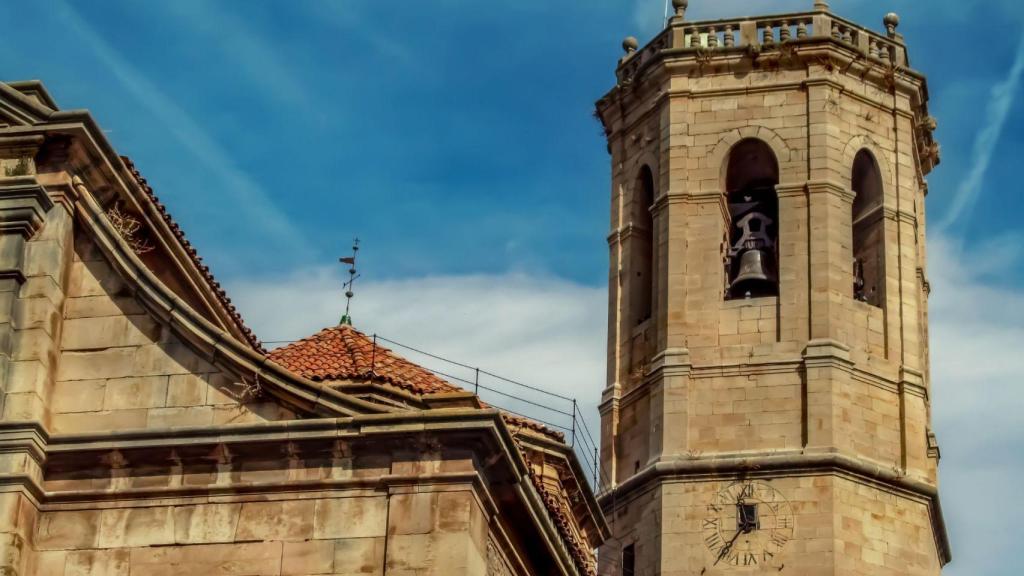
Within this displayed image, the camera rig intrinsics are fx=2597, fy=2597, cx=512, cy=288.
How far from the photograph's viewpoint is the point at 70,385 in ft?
82.4

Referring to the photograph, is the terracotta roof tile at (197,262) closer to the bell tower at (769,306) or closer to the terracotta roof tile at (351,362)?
the terracotta roof tile at (351,362)

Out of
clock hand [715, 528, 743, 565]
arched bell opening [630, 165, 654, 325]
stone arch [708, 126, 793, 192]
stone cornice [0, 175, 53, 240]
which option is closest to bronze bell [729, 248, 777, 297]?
stone arch [708, 126, 793, 192]

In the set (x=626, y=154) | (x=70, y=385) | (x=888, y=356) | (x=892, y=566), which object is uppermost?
(x=626, y=154)

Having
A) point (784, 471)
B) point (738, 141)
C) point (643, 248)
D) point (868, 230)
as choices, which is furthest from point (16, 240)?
point (868, 230)

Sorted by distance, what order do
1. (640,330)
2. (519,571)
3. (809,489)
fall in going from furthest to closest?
(640,330)
(809,489)
(519,571)

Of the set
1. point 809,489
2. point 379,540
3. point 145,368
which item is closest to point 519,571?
point 379,540

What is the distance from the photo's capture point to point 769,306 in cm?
4569

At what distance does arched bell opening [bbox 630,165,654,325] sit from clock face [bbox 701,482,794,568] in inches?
185

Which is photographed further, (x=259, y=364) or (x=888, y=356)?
(x=888, y=356)

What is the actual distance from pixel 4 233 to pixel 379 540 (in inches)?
191

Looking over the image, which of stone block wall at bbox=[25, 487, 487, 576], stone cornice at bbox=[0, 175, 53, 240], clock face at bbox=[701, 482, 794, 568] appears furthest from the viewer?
clock face at bbox=[701, 482, 794, 568]

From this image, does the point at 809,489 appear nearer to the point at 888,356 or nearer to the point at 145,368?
the point at 888,356

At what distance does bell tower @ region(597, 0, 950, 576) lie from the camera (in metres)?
43.9

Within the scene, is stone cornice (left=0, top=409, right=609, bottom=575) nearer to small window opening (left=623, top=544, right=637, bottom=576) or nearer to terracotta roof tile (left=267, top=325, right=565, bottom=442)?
terracotta roof tile (left=267, top=325, right=565, bottom=442)
